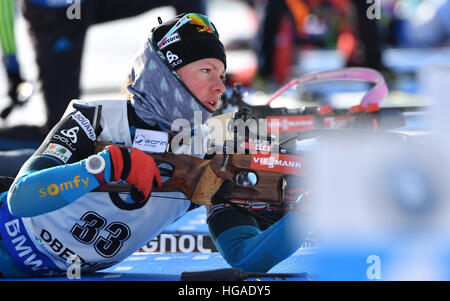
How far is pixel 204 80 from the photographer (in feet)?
6.19

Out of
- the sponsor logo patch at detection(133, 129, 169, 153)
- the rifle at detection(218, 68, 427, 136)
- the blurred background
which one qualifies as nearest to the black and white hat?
the sponsor logo patch at detection(133, 129, 169, 153)

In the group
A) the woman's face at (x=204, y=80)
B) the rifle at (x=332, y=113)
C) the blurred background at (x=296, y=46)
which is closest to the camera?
the woman's face at (x=204, y=80)

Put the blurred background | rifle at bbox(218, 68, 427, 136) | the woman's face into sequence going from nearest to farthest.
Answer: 1. the woman's face
2. rifle at bbox(218, 68, 427, 136)
3. the blurred background

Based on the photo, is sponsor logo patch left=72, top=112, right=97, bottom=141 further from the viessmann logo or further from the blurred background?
the blurred background

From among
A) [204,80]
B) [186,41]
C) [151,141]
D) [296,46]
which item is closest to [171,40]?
[186,41]

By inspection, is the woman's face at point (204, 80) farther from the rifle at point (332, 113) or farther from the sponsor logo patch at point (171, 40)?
the rifle at point (332, 113)

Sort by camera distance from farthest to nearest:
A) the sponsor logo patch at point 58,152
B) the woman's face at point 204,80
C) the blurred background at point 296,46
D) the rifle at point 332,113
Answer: the blurred background at point 296,46 < the rifle at point 332,113 < the woman's face at point 204,80 < the sponsor logo patch at point 58,152

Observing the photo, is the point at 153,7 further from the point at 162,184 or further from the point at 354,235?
the point at 354,235

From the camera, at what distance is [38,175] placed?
1.57 m

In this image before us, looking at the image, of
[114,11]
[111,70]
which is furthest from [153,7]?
[111,70]

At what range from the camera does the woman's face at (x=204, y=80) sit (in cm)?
187

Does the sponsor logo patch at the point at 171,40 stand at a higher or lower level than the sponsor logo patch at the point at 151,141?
higher

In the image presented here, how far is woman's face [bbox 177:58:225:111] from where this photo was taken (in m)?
1.87

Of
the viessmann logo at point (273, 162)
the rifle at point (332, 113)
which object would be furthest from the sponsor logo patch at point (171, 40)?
the rifle at point (332, 113)
